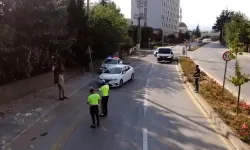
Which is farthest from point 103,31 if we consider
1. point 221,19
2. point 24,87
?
point 221,19

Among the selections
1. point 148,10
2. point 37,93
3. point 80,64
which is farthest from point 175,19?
point 37,93

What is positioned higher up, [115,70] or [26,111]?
[115,70]

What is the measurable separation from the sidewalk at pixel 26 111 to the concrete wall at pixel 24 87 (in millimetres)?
320

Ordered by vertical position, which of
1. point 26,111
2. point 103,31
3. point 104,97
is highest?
point 103,31

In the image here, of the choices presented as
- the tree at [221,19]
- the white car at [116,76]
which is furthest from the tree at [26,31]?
the tree at [221,19]

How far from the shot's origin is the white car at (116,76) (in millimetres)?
20938

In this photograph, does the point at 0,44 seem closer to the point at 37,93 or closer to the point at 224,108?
the point at 37,93

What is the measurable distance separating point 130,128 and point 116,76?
32.8 feet

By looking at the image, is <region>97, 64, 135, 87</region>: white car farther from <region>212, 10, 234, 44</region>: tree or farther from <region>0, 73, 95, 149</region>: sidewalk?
<region>212, 10, 234, 44</region>: tree

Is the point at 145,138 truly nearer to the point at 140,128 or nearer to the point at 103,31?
the point at 140,128

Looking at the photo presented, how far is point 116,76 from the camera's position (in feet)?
69.6

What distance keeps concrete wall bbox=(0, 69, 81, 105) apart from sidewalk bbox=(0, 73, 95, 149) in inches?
12.6

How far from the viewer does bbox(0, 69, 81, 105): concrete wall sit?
50.6ft

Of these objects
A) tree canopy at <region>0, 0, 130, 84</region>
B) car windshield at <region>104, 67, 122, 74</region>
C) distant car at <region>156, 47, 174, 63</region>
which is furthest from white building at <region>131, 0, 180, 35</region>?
tree canopy at <region>0, 0, 130, 84</region>
